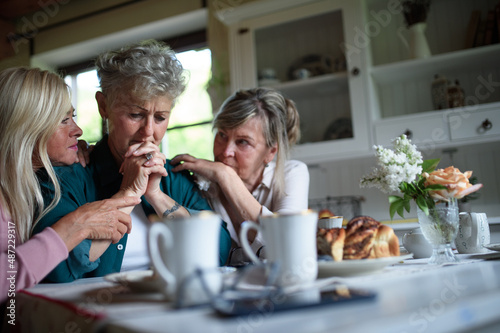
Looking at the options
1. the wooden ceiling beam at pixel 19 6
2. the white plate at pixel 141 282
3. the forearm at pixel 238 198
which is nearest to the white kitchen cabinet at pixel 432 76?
the forearm at pixel 238 198

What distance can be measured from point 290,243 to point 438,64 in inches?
88.8

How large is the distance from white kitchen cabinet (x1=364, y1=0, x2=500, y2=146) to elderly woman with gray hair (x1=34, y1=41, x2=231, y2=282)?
1.44 m

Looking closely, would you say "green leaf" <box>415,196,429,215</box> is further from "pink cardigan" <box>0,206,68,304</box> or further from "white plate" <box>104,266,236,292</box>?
"pink cardigan" <box>0,206,68,304</box>

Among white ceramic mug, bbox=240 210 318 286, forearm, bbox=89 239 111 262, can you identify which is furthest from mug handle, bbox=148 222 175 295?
forearm, bbox=89 239 111 262

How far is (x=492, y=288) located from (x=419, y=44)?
7.39 ft

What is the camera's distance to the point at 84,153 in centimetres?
139

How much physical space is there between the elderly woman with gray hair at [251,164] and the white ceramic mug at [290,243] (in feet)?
2.62

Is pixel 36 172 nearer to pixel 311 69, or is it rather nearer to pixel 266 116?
pixel 266 116

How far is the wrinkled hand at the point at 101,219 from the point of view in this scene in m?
0.96

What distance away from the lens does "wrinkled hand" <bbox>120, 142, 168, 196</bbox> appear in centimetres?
123

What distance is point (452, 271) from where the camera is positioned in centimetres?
81

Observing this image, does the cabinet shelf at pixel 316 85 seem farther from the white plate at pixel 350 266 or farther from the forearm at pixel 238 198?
the white plate at pixel 350 266

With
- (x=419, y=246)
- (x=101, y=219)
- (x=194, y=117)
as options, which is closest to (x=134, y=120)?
(x=101, y=219)

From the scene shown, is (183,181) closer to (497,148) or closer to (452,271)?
(452,271)
